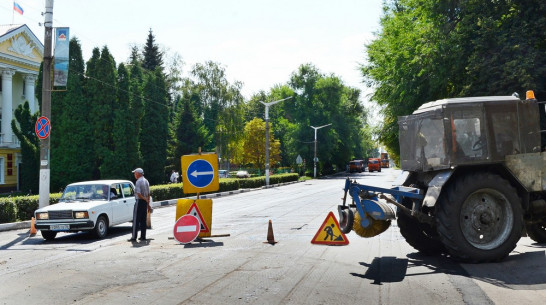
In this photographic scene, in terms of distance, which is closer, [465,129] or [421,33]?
[465,129]

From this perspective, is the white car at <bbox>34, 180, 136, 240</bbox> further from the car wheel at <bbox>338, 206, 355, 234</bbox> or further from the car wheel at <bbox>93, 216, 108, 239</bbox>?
the car wheel at <bbox>338, 206, 355, 234</bbox>

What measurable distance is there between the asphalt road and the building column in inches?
1345

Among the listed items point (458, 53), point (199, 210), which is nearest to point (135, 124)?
point (458, 53)

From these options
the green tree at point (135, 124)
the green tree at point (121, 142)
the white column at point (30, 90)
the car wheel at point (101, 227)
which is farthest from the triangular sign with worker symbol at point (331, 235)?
the white column at point (30, 90)

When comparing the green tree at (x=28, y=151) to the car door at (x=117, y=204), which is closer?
the car door at (x=117, y=204)

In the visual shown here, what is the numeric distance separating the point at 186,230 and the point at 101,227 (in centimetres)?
359

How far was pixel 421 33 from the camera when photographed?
974 inches

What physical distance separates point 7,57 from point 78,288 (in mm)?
39895

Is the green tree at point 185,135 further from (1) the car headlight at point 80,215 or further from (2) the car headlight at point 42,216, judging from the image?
(1) the car headlight at point 80,215

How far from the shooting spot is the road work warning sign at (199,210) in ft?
40.1

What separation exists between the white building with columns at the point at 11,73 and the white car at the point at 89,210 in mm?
31215

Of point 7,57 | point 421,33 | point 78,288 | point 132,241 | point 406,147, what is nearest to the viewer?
point 78,288

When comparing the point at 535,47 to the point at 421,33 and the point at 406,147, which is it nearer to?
the point at 421,33

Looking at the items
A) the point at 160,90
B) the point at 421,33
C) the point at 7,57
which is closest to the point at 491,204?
the point at 421,33
